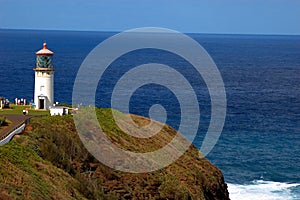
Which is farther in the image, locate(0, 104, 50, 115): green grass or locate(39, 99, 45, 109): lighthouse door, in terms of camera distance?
locate(39, 99, 45, 109): lighthouse door

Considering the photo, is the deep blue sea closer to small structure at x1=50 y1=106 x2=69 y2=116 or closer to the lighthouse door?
small structure at x1=50 y1=106 x2=69 y2=116

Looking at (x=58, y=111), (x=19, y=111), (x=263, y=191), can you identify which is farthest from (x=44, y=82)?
(x=263, y=191)

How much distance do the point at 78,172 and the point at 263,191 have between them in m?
21.6

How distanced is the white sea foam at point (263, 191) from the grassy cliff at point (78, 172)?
297 inches

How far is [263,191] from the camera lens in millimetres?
47875

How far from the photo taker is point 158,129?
41.7m

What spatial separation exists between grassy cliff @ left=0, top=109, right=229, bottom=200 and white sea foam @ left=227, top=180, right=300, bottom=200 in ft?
24.7

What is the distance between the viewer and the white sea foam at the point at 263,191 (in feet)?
152

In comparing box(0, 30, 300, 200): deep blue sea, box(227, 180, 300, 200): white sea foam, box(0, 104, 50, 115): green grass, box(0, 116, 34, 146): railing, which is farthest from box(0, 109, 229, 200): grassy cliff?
box(0, 30, 300, 200): deep blue sea

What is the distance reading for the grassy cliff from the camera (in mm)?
25250

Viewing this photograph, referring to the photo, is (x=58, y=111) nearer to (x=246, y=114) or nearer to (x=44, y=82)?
(x=44, y=82)

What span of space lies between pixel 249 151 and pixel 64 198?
1435 inches

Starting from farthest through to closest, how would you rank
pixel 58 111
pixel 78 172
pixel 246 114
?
pixel 246 114 < pixel 58 111 < pixel 78 172

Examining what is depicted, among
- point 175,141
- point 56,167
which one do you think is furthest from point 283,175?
point 56,167
